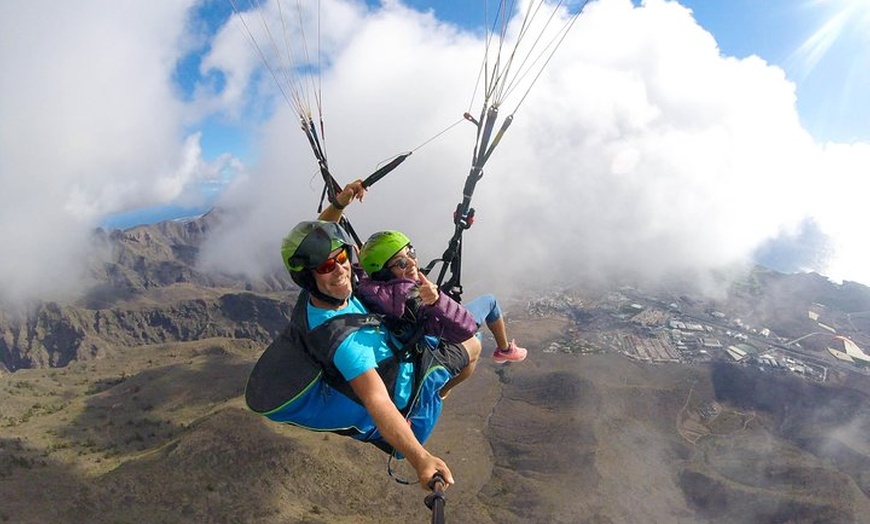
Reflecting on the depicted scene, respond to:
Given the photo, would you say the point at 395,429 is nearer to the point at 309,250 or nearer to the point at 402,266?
the point at 309,250

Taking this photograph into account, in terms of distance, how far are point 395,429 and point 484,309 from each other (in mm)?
4371

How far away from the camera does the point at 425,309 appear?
5762 mm

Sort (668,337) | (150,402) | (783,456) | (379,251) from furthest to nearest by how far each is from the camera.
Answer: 1. (668,337)
2. (783,456)
3. (150,402)
4. (379,251)

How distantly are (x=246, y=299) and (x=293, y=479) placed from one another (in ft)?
535

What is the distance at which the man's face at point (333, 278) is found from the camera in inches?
209

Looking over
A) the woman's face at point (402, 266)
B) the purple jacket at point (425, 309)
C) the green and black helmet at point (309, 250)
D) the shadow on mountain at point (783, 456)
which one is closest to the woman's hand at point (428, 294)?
the purple jacket at point (425, 309)

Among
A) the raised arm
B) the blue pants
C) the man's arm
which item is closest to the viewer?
the man's arm

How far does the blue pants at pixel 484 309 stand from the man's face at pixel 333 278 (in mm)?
3052

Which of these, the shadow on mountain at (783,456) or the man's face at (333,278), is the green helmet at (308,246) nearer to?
the man's face at (333,278)

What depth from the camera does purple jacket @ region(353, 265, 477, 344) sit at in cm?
575

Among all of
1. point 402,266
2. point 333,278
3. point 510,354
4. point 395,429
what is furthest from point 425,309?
point 510,354

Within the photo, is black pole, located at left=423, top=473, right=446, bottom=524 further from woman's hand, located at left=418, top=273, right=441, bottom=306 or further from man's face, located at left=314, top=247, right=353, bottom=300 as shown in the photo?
man's face, located at left=314, top=247, right=353, bottom=300

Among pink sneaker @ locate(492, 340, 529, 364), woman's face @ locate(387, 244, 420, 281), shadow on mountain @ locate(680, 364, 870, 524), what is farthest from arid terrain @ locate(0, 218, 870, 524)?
woman's face @ locate(387, 244, 420, 281)

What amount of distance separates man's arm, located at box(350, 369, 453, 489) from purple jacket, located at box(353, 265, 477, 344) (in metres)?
1.36
